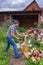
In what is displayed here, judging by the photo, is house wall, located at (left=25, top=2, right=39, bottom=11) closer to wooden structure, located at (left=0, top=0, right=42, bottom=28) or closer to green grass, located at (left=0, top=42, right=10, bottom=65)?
wooden structure, located at (left=0, top=0, right=42, bottom=28)

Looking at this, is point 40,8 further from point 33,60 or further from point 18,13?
point 33,60

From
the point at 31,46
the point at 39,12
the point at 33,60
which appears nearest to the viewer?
the point at 33,60

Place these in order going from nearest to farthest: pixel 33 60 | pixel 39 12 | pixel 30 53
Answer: pixel 33 60 < pixel 30 53 < pixel 39 12

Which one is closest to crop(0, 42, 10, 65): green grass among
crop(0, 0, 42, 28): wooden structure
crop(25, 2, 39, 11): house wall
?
crop(0, 0, 42, 28): wooden structure

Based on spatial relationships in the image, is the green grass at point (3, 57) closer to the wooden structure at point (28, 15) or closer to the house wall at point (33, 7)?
the wooden structure at point (28, 15)

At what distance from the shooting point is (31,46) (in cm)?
1266

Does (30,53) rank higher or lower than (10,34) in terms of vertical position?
lower

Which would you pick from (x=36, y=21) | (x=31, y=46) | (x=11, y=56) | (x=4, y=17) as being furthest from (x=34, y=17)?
(x=11, y=56)

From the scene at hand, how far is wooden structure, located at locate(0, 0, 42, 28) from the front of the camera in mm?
25734

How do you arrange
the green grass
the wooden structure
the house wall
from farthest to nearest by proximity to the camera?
1. the house wall
2. the wooden structure
3. the green grass

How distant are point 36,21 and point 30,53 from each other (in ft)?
50.6

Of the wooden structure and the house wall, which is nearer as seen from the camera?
the wooden structure

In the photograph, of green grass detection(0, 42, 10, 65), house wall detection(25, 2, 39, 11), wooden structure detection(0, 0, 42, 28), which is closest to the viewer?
green grass detection(0, 42, 10, 65)

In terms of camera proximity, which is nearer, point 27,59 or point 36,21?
point 27,59
